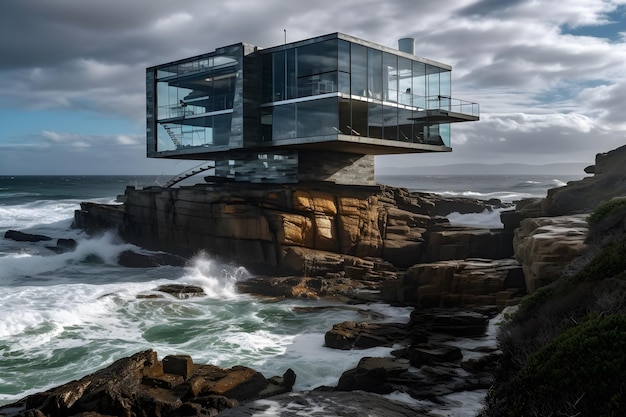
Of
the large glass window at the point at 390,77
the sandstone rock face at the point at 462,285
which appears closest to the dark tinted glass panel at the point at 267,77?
the large glass window at the point at 390,77

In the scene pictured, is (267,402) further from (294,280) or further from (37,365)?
(294,280)

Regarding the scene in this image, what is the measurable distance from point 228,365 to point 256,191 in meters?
17.1

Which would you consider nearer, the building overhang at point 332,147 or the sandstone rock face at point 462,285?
the sandstone rock face at point 462,285

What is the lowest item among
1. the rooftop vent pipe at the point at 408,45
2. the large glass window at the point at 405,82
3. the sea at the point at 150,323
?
the sea at the point at 150,323

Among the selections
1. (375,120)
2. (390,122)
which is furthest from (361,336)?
(390,122)

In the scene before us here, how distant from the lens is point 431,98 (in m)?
35.5

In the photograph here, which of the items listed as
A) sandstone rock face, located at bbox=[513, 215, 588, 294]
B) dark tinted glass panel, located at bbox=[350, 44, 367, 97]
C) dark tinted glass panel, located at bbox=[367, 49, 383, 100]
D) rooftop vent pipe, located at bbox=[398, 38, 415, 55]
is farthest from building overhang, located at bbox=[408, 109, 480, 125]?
sandstone rock face, located at bbox=[513, 215, 588, 294]

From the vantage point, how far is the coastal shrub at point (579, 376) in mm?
8453

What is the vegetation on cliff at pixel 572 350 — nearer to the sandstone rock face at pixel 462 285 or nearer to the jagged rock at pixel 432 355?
the jagged rock at pixel 432 355

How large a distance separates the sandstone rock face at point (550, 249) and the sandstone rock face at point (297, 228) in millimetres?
8089

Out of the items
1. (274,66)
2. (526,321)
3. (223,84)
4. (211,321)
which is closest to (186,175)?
(223,84)

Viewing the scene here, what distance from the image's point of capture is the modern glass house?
103 ft

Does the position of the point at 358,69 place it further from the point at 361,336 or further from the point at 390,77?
the point at 361,336

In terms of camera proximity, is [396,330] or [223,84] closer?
[396,330]
